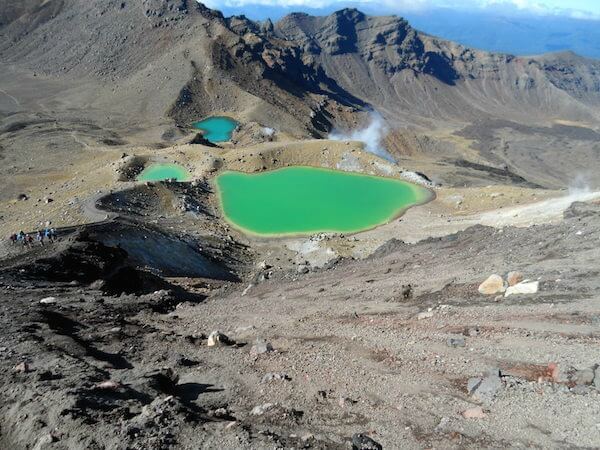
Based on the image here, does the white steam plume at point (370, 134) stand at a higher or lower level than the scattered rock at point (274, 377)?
lower

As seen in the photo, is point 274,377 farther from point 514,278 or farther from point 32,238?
point 32,238

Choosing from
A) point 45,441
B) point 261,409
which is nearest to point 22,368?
point 45,441

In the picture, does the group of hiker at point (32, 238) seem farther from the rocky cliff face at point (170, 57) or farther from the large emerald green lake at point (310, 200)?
the rocky cliff face at point (170, 57)

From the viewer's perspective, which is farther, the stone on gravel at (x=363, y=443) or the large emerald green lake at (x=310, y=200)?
the large emerald green lake at (x=310, y=200)

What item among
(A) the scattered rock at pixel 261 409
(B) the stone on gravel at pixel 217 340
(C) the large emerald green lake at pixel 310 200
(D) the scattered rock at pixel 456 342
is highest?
(D) the scattered rock at pixel 456 342

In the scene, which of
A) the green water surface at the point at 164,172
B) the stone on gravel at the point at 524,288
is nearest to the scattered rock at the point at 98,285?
the stone on gravel at the point at 524,288

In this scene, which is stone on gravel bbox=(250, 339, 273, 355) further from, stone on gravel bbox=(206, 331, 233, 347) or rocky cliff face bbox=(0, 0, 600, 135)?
rocky cliff face bbox=(0, 0, 600, 135)

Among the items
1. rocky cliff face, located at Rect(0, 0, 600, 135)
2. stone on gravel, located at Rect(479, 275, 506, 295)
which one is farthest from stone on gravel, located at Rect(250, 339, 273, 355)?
rocky cliff face, located at Rect(0, 0, 600, 135)
